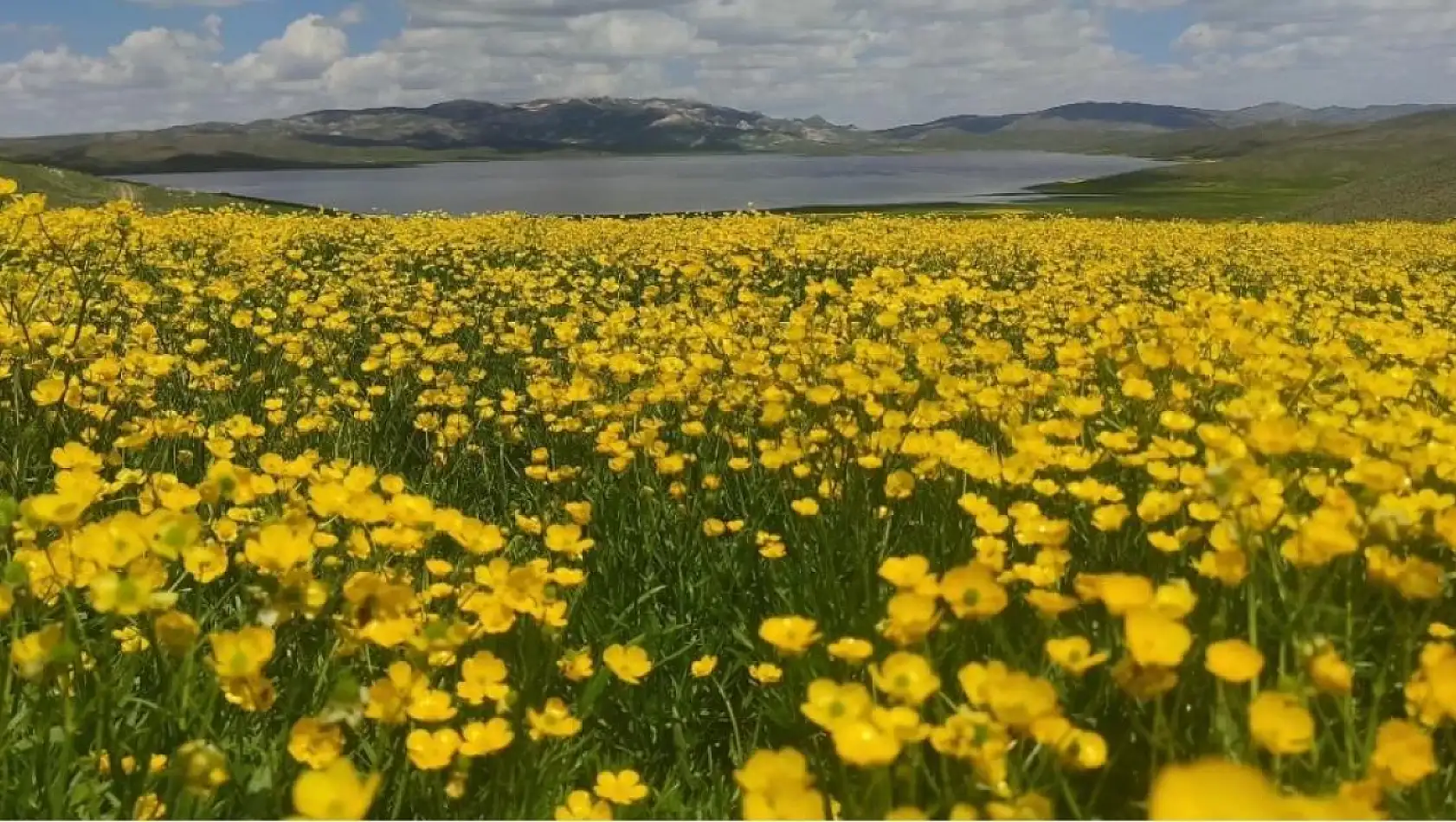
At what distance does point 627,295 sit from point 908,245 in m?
4.65

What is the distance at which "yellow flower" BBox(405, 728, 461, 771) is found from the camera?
7.87 ft

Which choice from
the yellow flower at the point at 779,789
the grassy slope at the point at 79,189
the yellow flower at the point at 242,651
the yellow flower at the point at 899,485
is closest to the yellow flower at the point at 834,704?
the yellow flower at the point at 779,789

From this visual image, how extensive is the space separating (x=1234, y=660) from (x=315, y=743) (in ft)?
6.01

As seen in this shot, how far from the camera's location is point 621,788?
2582 millimetres

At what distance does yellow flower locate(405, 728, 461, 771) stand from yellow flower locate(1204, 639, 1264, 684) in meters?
1.58

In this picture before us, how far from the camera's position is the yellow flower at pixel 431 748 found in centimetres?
240

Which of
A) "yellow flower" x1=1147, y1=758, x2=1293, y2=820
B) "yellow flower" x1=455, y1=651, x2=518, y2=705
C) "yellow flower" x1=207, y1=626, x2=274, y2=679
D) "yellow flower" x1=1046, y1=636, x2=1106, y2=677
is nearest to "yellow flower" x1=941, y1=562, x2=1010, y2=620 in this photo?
"yellow flower" x1=1046, y1=636, x2=1106, y2=677

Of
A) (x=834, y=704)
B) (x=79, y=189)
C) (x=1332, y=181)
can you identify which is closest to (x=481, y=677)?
(x=834, y=704)

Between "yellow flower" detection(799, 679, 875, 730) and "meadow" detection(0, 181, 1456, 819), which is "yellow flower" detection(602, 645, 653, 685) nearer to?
"meadow" detection(0, 181, 1456, 819)

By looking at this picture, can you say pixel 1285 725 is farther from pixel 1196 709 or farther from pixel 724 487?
pixel 724 487

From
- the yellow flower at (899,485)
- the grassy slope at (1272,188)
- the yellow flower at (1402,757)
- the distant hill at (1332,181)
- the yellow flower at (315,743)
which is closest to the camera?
the yellow flower at (1402,757)

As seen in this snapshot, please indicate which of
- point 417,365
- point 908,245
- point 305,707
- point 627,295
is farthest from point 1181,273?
point 305,707

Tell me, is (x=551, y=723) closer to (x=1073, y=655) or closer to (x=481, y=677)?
(x=481, y=677)

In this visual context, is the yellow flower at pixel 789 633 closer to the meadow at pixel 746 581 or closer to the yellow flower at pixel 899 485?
the meadow at pixel 746 581
